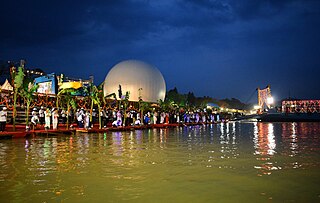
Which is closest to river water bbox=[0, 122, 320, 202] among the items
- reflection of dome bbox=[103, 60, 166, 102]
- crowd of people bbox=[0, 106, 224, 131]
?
crowd of people bbox=[0, 106, 224, 131]

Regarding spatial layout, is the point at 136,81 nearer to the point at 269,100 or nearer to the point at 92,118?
the point at 92,118

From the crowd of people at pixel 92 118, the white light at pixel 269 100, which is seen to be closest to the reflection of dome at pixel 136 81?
the crowd of people at pixel 92 118

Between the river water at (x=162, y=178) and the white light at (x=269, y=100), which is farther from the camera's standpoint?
the white light at (x=269, y=100)

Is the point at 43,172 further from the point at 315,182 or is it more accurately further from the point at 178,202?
the point at 315,182

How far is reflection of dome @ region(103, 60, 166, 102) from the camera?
166 feet

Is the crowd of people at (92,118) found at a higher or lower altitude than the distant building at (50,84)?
lower

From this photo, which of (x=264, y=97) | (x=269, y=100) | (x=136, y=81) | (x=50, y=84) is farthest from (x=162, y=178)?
(x=264, y=97)

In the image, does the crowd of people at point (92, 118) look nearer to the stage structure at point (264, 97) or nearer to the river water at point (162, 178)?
the river water at point (162, 178)

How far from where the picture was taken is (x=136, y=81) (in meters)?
51.0

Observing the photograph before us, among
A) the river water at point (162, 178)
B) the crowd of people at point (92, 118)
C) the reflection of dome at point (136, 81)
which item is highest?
the reflection of dome at point (136, 81)

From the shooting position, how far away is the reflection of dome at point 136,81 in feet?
166

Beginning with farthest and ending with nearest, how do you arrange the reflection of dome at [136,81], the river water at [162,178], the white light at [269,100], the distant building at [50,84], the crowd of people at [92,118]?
the white light at [269,100], the reflection of dome at [136,81], the distant building at [50,84], the crowd of people at [92,118], the river water at [162,178]

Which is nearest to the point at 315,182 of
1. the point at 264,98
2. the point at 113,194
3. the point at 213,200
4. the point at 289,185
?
the point at 289,185

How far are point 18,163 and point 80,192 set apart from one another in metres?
3.45
